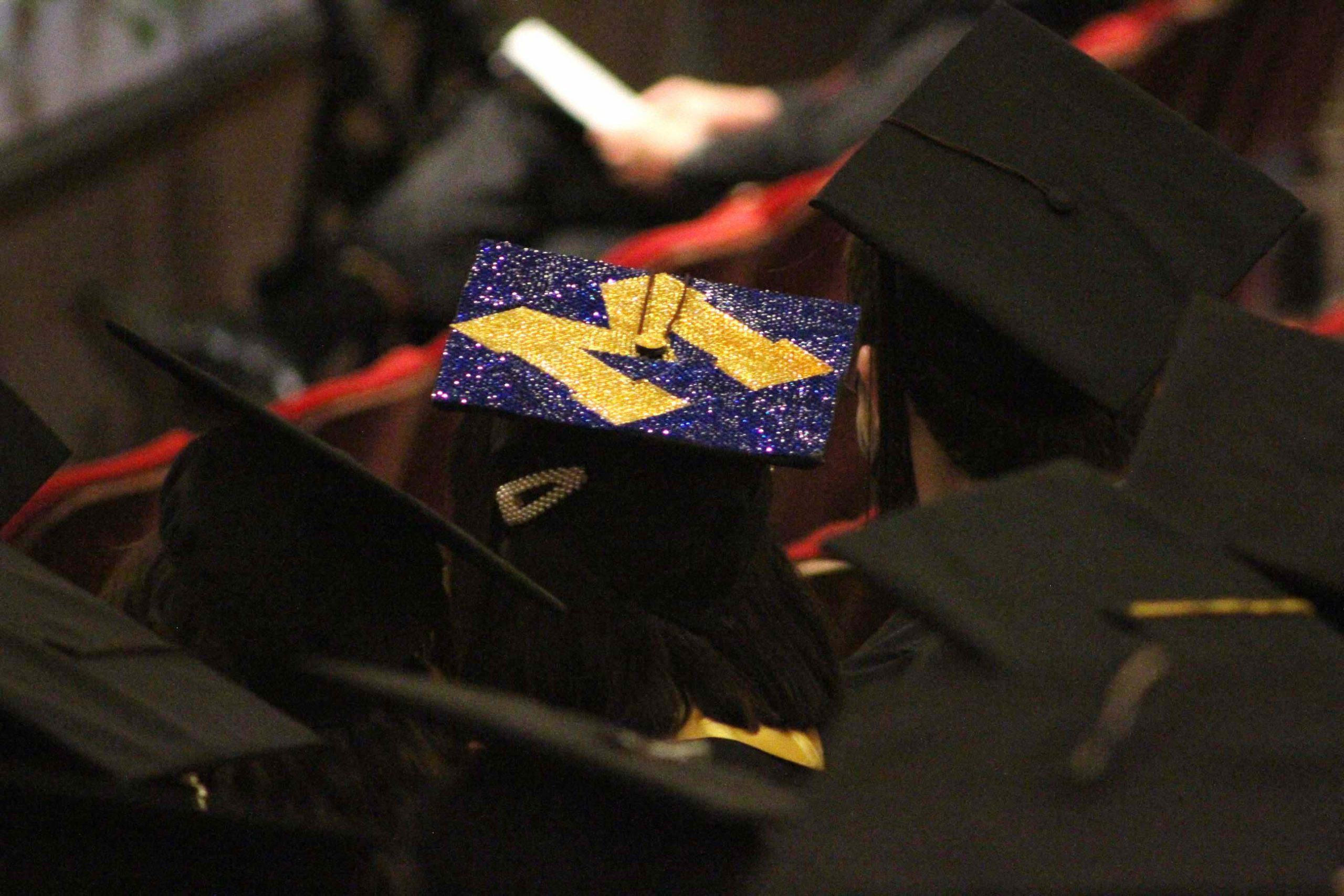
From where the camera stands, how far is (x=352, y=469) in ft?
4.33

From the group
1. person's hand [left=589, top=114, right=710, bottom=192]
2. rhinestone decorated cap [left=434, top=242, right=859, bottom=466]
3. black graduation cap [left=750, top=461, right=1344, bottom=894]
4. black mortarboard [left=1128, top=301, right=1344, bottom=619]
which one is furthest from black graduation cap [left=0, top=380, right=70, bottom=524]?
person's hand [left=589, top=114, right=710, bottom=192]

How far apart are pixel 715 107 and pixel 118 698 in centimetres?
274

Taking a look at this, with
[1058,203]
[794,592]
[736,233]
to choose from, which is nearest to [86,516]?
[736,233]

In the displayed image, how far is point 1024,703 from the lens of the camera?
96cm

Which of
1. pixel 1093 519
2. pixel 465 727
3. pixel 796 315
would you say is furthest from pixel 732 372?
pixel 465 727

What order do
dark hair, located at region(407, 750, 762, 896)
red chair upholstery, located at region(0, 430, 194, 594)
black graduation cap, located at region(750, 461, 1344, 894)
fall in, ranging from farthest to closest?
red chair upholstery, located at region(0, 430, 194, 594), dark hair, located at region(407, 750, 762, 896), black graduation cap, located at region(750, 461, 1344, 894)

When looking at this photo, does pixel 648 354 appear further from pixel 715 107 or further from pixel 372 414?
pixel 715 107

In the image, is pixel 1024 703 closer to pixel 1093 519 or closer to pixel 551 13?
pixel 1093 519

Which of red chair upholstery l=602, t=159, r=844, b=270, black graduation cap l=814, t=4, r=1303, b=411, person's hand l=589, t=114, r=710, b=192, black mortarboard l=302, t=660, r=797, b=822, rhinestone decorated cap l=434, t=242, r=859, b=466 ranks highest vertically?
black graduation cap l=814, t=4, r=1303, b=411

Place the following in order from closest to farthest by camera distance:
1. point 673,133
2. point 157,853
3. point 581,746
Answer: point 581,746
point 157,853
point 673,133

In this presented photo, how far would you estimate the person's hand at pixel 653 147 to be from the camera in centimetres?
361

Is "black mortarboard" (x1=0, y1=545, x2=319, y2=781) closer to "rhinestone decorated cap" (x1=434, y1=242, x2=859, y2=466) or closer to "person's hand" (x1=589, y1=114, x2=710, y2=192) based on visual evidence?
"rhinestone decorated cap" (x1=434, y1=242, x2=859, y2=466)

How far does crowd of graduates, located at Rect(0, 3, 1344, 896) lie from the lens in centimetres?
95

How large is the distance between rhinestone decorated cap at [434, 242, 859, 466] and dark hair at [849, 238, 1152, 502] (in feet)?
0.25
